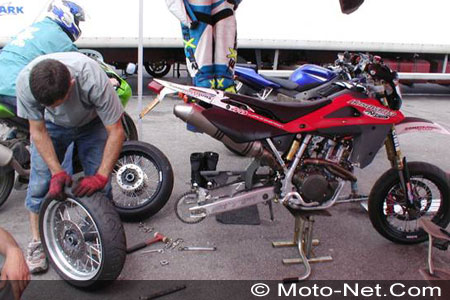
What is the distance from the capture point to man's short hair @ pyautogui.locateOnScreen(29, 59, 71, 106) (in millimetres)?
2477

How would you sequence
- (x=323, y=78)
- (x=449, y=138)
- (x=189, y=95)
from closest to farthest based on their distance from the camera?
1. (x=189, y=95)
2. (x=323, y=78)
3. (x=449, y=138)

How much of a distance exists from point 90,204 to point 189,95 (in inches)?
40.7

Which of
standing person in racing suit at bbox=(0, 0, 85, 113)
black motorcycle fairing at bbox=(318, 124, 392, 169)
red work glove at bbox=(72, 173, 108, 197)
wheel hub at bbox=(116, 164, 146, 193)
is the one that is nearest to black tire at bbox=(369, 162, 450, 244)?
black motorcycle fairing at bbox=(318, 124, 392, 169)

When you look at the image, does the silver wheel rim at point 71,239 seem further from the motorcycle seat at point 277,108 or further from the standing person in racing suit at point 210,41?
the standing person in racing suit at point 210,41

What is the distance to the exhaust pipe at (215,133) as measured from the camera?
124 inches

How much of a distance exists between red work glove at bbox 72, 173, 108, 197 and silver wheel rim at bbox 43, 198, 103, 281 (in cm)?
12

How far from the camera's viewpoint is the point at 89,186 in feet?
9.07

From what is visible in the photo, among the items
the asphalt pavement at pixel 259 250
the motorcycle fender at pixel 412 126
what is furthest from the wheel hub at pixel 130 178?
the motorcycle fender at pixel 412 126

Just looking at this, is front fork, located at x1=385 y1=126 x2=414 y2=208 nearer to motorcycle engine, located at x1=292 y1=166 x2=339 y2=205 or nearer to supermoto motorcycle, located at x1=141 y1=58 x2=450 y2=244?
supermoto motorcycle, located at x1=141 y1=58 x2=450 y2=244

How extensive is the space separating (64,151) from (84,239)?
746 mm

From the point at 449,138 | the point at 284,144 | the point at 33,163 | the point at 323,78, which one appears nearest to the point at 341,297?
the point at 284,144

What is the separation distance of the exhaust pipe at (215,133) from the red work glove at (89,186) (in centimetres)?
72

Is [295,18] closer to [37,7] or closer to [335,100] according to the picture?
[37,7]

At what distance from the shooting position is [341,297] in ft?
9.60
